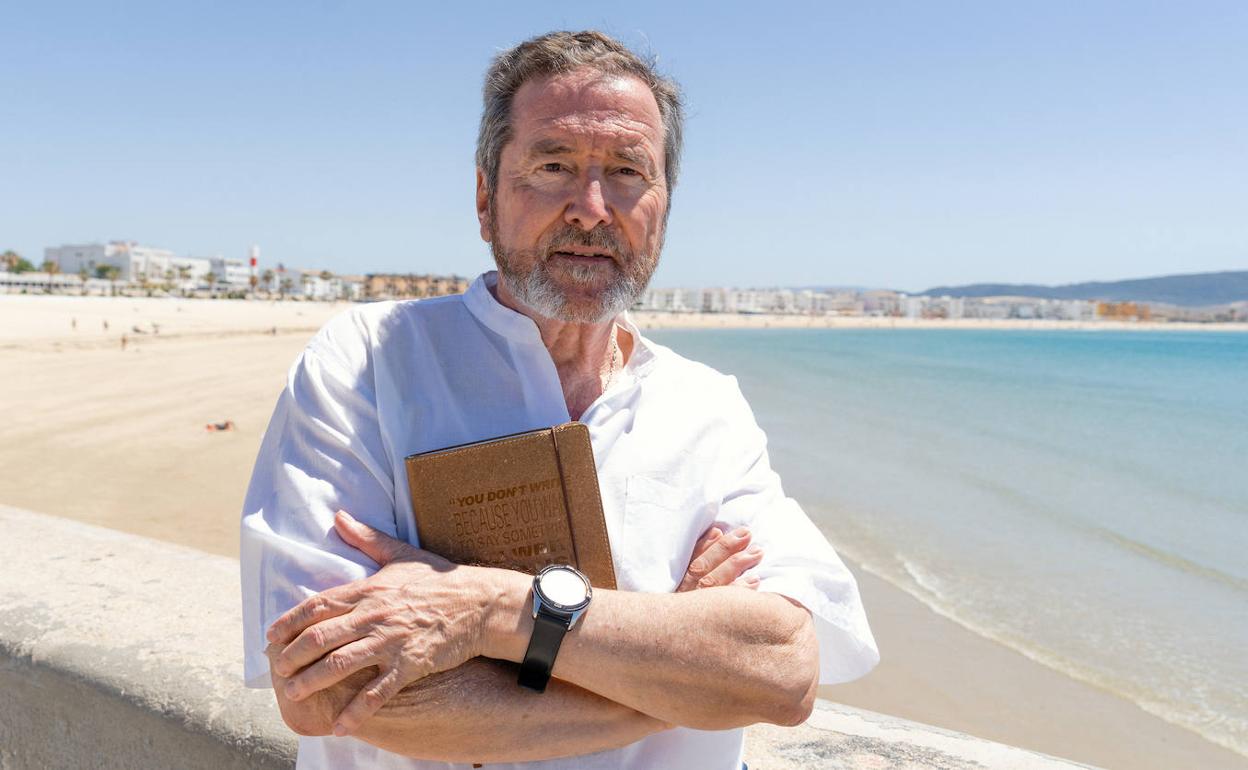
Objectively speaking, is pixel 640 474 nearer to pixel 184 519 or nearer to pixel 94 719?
pixel 94 719

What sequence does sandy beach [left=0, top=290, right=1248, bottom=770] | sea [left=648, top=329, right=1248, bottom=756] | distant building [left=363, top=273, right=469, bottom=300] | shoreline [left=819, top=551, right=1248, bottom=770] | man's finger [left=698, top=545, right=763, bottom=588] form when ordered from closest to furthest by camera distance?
man's finger [left=698, top=545, right=763, bottom=588], shoreline [left=819, top=551, right=1248, bottom=770], sandy beach [left=0, top=290, right=1248, bottom=770], sea [left=648, top=329, right=1248, bottom=756], distant building [left=363, top=273, right=469, bottom=300]

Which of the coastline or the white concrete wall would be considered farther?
the coastline

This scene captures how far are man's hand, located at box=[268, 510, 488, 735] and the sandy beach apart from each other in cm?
390

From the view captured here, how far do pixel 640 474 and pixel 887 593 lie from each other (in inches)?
213

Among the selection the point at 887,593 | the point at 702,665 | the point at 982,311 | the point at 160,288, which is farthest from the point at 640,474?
the point at 982,311

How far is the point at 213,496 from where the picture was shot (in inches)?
314

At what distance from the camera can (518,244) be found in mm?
1601

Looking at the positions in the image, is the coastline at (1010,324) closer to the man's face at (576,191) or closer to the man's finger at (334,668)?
the man's face at (576,191)

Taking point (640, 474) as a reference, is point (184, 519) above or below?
below

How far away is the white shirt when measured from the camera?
1.31 meters

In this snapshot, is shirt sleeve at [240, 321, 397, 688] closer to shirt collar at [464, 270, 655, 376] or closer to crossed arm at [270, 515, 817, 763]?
crossed arm at [270, 515, 817, 763]

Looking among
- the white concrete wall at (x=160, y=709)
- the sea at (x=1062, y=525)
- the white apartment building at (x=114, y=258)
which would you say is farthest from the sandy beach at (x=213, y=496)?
Result: the white apartment building at (x=114, y=258)

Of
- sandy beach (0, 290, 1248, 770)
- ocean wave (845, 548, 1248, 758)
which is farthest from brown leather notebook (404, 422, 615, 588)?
ocean wave (845, 548, 1248, 758)

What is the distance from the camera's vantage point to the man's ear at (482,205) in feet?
5.71
